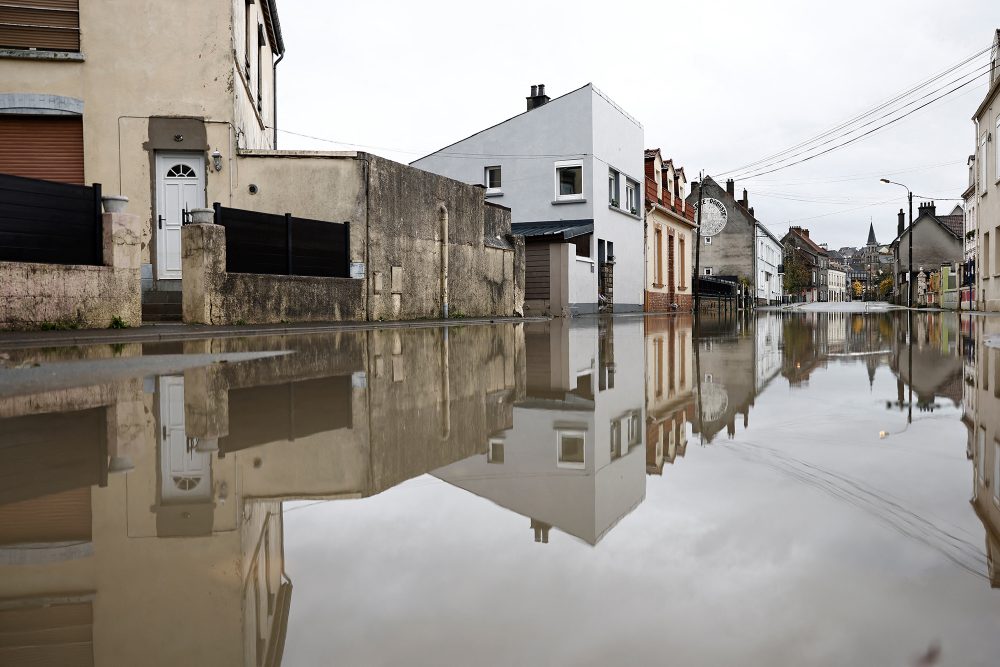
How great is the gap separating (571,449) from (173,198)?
1366 centimetres

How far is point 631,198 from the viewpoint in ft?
105

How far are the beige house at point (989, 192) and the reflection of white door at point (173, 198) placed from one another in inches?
851

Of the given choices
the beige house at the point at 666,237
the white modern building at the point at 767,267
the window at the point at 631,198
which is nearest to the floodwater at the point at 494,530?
the window at the point at 631,198

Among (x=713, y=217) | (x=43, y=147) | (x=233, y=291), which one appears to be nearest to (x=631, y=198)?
(x=233, y=291)

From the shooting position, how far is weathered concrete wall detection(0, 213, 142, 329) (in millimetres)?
9516

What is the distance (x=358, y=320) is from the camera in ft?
51.5

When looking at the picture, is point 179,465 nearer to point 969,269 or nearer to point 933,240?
point 969,269

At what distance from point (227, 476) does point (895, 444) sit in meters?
2.61

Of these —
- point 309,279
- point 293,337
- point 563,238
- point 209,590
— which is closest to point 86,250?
point 293,337

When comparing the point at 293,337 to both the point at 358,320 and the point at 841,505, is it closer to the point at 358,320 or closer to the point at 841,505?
the point at 358,320

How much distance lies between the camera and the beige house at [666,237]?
34406mm

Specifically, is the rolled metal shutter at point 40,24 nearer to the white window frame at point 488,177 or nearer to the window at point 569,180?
the white window frame at point 488,177

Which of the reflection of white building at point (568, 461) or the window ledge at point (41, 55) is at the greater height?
the window ledge at point (41, 55)

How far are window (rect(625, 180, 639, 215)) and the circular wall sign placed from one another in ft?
76.5
